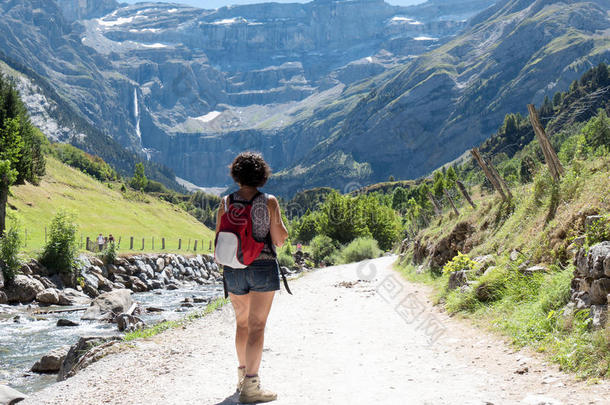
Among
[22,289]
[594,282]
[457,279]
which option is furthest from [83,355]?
[22,289]

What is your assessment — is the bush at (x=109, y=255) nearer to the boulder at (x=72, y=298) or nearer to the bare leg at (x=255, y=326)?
the boulder at (x=72, y=298)

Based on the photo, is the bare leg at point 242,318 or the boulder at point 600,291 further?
the boulder at point 600,291

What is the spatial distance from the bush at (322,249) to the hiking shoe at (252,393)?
51555mm

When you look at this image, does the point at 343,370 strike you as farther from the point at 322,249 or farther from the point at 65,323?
the point at 322,249

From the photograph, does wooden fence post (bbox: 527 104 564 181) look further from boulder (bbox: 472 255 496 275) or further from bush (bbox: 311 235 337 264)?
bush (bbox: 311 235 337 264)

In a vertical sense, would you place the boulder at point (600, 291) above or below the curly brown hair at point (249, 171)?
below

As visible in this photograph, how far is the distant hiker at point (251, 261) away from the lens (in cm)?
573

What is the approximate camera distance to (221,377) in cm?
720

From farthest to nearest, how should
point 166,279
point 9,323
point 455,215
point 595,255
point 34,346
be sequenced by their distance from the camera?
1. point 166,279
2. point 455,215
3. point 9,323
4. point 34,346
5. point 595,255

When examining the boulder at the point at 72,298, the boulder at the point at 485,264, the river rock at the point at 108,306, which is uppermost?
the boulder at the point at 485,264

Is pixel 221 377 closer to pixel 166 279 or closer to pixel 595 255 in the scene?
pixel 595 255

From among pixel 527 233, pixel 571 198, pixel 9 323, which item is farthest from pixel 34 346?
pixel 571 198

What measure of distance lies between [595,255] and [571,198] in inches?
200

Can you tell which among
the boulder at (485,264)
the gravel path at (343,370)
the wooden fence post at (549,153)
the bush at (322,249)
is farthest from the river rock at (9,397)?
the bush at (322,249)
